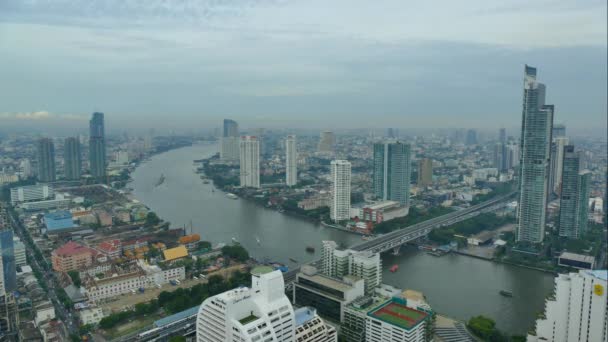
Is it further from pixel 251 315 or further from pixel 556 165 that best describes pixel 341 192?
pixel 251 315

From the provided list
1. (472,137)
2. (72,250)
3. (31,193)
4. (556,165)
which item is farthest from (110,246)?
(472,137)

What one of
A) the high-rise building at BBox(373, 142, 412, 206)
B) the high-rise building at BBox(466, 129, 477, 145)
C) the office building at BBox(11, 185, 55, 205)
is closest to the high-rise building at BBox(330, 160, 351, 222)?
the high-rise building at BBox(373, 142, 412, 206)

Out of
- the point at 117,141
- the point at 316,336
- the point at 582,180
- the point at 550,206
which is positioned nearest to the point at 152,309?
the point at 316,336

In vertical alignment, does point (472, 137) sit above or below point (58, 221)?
above

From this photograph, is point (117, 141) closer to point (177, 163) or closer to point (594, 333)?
point (177, 163)

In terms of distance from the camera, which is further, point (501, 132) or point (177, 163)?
point (501, 132)

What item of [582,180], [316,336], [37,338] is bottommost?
[37,338]
